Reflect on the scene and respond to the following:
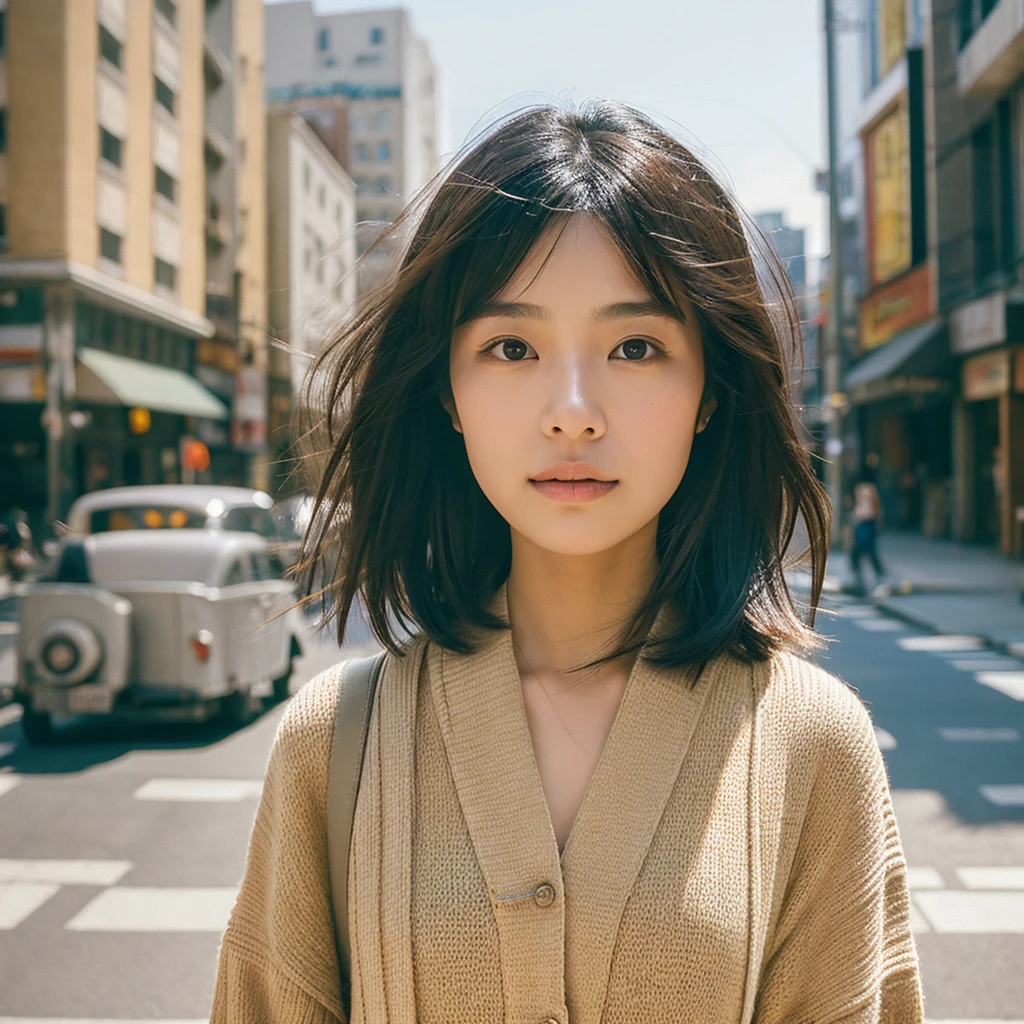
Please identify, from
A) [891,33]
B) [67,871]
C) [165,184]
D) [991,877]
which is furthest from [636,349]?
[165,184]

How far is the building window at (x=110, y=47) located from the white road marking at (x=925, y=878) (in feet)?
87.6

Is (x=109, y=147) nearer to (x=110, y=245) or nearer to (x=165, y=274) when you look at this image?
(x=110, y=245)

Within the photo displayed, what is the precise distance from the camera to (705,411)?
160 centimetres

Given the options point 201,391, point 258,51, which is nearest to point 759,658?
point 201,391

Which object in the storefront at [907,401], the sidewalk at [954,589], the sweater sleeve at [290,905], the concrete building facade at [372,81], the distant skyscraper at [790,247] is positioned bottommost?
the sidewalk at [954,589]

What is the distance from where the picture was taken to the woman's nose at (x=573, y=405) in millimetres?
1397

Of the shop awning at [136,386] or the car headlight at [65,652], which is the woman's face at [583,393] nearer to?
the car headlight at [65,652]

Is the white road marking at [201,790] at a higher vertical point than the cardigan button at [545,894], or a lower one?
lower

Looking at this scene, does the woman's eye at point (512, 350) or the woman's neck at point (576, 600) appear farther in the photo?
the woman's neck at point (576, 600)

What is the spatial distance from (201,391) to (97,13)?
11.0 meters

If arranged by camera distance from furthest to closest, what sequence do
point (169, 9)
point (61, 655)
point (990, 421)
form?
point (169, 9) → point (990, 421) → point (61, 655)

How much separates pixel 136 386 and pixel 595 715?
2799cm

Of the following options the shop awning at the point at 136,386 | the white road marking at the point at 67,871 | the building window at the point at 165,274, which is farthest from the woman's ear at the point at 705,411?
the building window at the point at 165,274

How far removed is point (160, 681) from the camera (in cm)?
805
